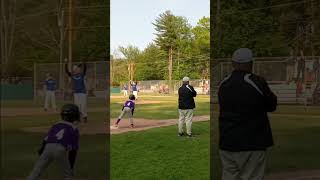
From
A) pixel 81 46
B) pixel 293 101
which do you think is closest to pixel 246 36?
pixel 293 101

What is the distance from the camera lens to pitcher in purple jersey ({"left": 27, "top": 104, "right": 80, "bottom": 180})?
458 centimetres

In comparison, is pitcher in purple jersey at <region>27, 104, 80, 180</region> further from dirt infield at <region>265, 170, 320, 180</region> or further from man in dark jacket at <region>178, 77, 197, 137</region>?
man in dark jacket at <region>178, 77, 197, 137</region>

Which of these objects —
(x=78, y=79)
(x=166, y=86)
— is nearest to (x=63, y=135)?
(x=78, y=79)

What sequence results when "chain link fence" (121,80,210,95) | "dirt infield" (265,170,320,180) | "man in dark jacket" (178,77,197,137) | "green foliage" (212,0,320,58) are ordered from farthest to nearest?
"chain link fence" (121,80,210,95), "man in dark jacket" (178,77,197,137), "green foliage" (212,0,320,58), "dirt infield" (265,170,320,180)

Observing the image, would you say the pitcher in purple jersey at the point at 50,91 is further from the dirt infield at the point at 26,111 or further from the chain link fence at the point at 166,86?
the chain link fence at the point at 166,86

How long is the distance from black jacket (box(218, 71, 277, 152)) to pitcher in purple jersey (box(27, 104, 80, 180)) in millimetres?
1814

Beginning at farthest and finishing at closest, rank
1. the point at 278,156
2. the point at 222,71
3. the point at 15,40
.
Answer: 1. the point at 222,71
2. the point at 278,156
3. the point at 15,40

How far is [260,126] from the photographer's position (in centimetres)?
338

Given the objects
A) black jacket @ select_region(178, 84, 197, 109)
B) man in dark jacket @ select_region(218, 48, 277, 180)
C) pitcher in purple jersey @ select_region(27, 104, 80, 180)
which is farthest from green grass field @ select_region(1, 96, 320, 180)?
man in dark jacket @ select_region(218, 48, 277, 180)

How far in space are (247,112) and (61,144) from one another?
200 centimetres

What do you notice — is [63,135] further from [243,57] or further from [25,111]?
[243,57]

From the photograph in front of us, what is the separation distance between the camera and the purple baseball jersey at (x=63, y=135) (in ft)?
15.1

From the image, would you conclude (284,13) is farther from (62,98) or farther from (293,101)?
(62,98)

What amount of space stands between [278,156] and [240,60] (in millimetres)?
4628
